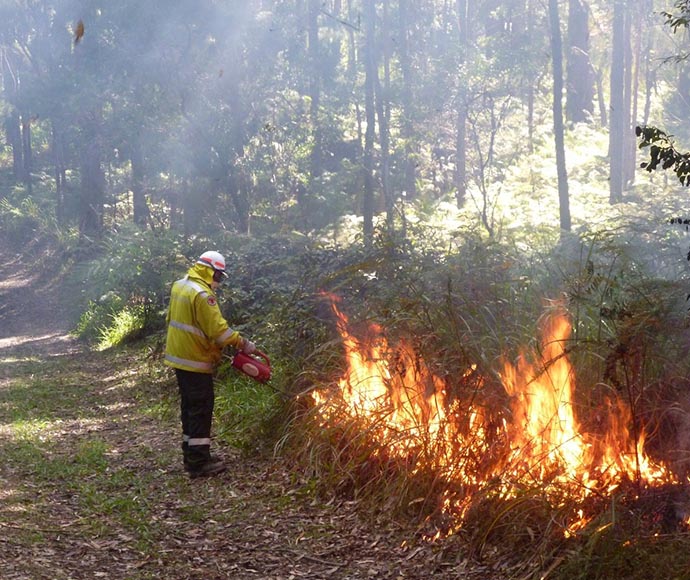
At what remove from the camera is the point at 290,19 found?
28.1 metres

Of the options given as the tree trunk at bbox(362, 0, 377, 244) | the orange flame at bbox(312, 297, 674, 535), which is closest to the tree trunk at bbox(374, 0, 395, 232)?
the tree trunk at bbox(362, 0, 377, 244)

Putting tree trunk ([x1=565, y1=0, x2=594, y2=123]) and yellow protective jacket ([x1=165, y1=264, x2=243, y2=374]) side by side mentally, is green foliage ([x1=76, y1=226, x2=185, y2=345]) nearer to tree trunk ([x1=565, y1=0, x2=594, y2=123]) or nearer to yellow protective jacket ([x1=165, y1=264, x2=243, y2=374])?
yellow protective jacket ([x1=165, y1=264, x2=243, y2=374])

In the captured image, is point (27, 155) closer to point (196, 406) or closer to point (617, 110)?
point (617, 110)

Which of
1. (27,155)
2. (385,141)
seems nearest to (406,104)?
(385,141)

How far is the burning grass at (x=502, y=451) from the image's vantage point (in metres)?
5.36

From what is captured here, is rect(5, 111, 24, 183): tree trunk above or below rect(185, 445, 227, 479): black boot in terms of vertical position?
above

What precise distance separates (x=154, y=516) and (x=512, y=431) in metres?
2.84

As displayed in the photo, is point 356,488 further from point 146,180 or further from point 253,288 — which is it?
point 146,180

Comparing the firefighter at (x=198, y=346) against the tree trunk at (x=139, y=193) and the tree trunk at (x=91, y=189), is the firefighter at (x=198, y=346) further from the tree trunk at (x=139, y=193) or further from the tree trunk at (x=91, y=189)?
the tree trunk at (x=91, y=189)

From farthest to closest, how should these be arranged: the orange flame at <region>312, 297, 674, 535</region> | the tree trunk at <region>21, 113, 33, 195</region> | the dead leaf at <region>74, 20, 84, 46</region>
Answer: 1. the tree trunk at <region>21, 113, 33, 195</region>
2. the dead leaf at <region>74, 20, 84, 46</region>
3. the orange flame at <region>312, 297, 674, 535</region>

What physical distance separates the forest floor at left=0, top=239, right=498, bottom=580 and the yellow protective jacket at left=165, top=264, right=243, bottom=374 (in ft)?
3.37

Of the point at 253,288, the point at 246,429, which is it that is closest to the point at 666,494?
the point at 246,429

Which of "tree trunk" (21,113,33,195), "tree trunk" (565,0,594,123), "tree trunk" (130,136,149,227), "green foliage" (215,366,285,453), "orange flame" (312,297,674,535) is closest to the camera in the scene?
"orange flame" (312,297,674,535)

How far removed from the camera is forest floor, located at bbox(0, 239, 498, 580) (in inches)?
230
